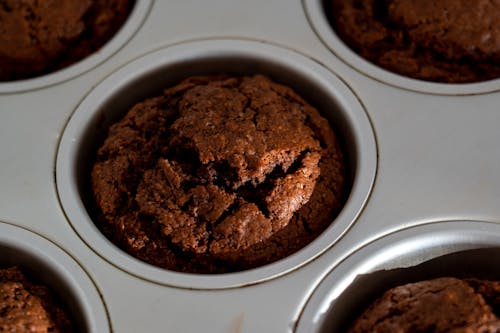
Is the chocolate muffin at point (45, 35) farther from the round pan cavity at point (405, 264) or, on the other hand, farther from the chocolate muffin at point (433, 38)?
the round pan cavity at point (405, 264)

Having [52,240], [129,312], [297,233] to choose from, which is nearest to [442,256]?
[297,233]

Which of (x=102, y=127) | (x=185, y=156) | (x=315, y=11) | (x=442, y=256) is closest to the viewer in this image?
(x=442, y=256)

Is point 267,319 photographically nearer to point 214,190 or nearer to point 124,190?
point 214,190

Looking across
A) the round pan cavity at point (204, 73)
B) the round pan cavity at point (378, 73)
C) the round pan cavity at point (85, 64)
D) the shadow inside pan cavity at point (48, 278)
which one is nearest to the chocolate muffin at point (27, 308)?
the shadow inside pan cavity at point (48, 278)

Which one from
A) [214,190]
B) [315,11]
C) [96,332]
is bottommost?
[96,332]

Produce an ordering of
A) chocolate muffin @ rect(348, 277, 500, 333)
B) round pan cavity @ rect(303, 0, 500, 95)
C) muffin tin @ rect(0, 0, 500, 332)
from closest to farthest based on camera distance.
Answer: chocolate muffin @ rect(348, 277, 500, 333) < muffin tin @ rect(0, 0, 500, 332) < round pan cavity @ rect(303, 0, 500, 95)

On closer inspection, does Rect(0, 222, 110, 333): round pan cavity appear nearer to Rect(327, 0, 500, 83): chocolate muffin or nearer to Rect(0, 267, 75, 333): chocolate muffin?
Rect(0, 267, 75, 333): chocolate muffin

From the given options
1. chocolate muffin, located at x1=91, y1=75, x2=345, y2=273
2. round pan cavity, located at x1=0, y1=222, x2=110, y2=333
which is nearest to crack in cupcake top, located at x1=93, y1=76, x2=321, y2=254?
chocolate muffin, located at x1=91, y1=75, x2=345, y2=273

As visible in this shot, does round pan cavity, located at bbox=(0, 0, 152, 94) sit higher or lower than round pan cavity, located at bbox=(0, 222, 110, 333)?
higher
